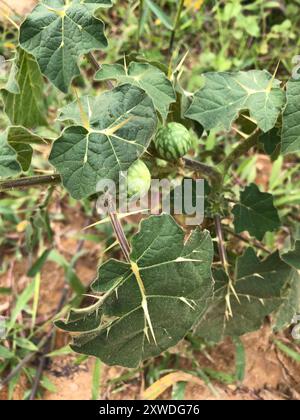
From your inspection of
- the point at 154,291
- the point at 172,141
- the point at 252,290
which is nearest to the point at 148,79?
the point at 172,141

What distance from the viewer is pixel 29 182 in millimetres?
1232

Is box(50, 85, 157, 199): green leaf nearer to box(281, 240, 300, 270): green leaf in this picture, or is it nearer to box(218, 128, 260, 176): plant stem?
box(218, 128, 260, 176): plant stem

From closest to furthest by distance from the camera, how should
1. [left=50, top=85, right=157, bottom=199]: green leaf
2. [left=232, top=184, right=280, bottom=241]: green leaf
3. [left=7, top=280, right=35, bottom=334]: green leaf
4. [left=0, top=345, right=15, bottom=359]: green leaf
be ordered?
[left=50, top=85, right=157, bottom=199]: green leaf → [left=232, top=184, right=280, bottom=241]: green leaf → [left=0, top=345, right=15, bottom=359]: green leaf → [left=7, top=280, right=35, bottom=334]: green leaf

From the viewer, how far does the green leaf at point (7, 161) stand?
1.16 metres

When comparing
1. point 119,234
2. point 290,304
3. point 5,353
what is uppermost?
point 119,234

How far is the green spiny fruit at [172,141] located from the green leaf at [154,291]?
0.21m

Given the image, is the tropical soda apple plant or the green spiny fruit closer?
the tropical soda apple plant

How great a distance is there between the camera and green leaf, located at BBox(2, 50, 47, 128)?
4.52 ft

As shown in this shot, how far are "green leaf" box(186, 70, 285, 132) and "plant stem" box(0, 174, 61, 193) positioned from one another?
35 cm

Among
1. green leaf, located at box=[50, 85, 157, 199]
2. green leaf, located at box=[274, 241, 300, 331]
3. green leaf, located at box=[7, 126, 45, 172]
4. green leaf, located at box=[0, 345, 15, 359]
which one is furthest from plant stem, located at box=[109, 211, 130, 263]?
green leaf, located at box=[0, 345, 15, 359]

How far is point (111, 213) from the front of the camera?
48.8 inches

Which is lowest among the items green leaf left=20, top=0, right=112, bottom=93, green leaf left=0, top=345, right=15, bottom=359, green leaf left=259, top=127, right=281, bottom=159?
green leaf left=0, top=345, right=15, bottom=359

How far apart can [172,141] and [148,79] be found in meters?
0.16

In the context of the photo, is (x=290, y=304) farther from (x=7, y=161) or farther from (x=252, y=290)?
(x=7, y=161)
